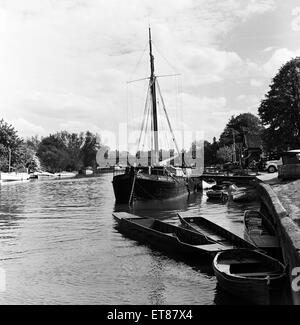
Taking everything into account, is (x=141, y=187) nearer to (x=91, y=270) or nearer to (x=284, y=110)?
(x=91, y=270)

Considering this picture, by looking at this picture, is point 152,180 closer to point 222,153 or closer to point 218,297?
point 218,297

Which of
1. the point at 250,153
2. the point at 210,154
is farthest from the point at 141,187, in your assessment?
the point at 210,154

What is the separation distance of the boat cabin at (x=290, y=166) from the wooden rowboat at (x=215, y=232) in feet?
36.8

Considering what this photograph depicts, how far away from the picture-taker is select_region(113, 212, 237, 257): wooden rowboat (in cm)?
1480

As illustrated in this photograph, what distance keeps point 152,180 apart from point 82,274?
25247mm

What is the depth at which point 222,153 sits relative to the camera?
104125mm

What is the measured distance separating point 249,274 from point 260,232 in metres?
→ 7.06

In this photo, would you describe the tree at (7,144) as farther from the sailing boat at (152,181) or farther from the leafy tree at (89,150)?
the leafy tree at (89,150)

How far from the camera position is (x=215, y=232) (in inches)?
730

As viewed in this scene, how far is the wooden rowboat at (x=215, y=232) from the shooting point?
601 inches

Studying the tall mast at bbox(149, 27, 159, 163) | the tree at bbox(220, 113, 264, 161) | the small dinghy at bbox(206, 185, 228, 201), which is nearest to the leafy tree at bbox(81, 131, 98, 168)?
the tree at bbox(220, 113, 264, 161)

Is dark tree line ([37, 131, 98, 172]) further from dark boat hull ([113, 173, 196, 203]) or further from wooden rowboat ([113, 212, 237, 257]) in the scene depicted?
wooden rowboat ([113, 212, 237, 257])

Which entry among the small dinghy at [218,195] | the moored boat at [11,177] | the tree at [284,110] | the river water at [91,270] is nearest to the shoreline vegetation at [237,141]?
the tree at [284,110]
